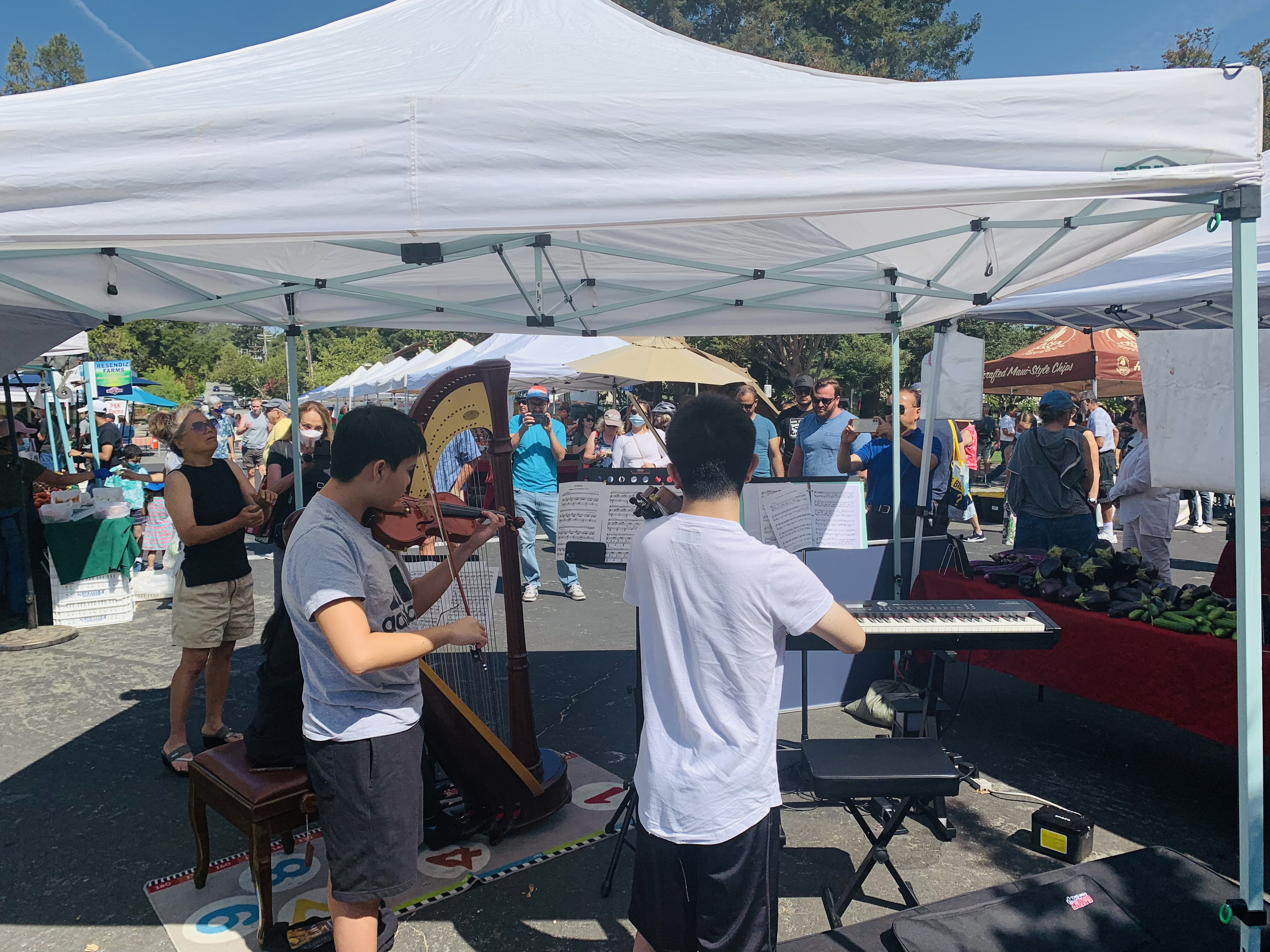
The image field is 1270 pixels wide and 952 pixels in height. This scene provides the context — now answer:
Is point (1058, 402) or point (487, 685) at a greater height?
point (1058, 402)

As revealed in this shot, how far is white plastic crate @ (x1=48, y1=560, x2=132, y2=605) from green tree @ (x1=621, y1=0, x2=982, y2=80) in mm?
32247

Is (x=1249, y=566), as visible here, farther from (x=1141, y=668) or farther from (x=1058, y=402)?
(x=1058, y=402)

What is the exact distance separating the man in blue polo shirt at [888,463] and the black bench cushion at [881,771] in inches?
91.6

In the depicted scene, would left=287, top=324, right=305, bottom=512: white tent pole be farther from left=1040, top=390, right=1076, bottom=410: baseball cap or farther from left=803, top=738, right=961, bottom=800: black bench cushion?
left=1040, top=390, right=1076, bottom=410: baseball cap

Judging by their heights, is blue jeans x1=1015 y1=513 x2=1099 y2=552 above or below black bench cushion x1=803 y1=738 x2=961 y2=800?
above

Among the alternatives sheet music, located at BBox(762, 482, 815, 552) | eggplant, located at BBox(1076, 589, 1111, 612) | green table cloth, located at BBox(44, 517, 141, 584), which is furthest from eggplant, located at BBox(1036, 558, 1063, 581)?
green table cloth, located at BBox(44, 517, 141, 584)

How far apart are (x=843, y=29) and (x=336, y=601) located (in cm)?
3868

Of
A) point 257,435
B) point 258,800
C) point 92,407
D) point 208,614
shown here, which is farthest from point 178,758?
point 257,435

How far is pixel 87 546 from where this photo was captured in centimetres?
677

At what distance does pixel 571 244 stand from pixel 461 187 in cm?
163

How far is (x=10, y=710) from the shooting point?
4.87 m

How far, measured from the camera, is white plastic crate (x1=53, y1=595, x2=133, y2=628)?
22.2ft

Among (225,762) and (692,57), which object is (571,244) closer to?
(692,57)

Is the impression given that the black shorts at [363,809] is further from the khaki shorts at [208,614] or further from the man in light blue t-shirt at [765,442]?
the man in light blue t-shirt at [765,442]
